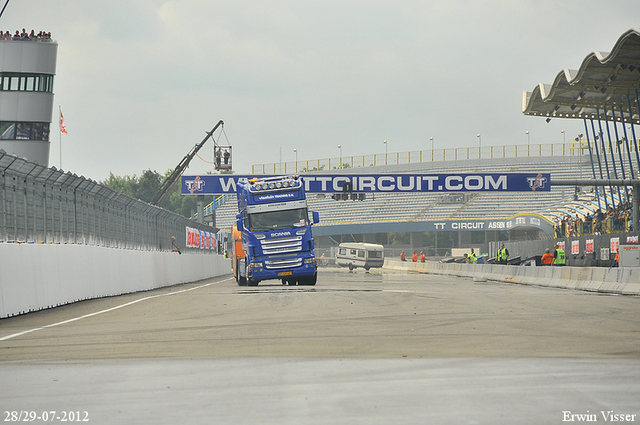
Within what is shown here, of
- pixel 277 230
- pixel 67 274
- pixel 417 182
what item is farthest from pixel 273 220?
pixel 417 182

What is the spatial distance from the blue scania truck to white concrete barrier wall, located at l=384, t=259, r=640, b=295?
8937mm

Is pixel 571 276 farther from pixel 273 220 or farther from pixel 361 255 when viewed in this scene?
pixel 361 255

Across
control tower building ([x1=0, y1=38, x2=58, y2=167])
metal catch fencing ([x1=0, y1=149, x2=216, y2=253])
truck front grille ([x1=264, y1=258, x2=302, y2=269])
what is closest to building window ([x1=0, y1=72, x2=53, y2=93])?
control tower building ([x1=0, y1=38, x2=58, y2=167])

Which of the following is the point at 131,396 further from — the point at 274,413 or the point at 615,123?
the point at 615,123

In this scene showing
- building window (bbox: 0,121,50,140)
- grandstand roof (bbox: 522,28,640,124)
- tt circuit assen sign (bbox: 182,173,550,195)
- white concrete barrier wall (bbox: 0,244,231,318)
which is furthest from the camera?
building window (bbox: 0,121,50,140)

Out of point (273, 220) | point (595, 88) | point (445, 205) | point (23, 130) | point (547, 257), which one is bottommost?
point (547, 257)

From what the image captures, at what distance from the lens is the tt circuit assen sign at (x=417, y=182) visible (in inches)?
1989

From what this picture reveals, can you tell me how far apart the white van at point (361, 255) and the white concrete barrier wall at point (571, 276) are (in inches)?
680

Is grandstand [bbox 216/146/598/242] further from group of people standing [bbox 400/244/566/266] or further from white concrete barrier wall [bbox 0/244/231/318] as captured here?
white concrete barrier wall [bbox 0/244/231/318]

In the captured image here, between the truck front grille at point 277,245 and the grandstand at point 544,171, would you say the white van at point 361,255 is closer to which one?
the grandstand at point 544,171

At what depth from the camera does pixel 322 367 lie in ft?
24.0

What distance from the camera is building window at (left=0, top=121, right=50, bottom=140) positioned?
57.7 m

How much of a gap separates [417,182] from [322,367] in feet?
145

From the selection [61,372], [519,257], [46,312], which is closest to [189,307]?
[46,312]
